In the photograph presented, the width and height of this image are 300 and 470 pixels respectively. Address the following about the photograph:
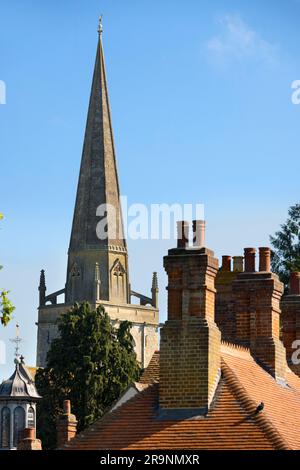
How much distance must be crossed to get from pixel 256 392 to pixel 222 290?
797 cm

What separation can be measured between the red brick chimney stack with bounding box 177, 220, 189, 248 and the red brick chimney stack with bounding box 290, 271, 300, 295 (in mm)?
9127

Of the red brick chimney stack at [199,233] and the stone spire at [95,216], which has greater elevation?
the stone spire at [95,216]

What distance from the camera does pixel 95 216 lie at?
165 meters

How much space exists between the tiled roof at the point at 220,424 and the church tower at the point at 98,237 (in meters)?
121

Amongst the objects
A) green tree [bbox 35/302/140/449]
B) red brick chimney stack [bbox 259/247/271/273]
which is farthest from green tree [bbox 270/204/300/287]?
red brick chimney stack [bbox 259/247/271/273]

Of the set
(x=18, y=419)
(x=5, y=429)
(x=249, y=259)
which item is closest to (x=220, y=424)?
(x=249, y=259)

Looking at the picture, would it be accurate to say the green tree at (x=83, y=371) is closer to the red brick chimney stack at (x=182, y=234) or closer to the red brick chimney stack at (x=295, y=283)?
the red brick chimney stack at (x=295, y=283)

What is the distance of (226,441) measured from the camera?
3603cm

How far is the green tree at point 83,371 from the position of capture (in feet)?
267

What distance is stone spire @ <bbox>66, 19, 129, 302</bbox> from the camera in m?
164

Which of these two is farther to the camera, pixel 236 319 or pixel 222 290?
pixel 222 290

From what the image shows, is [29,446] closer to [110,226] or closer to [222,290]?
[222,290]

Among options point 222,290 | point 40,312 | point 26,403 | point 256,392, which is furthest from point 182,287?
point 40,312

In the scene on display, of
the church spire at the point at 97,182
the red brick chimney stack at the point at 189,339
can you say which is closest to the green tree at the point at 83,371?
the red brick chimney stack at the point at 189,339
